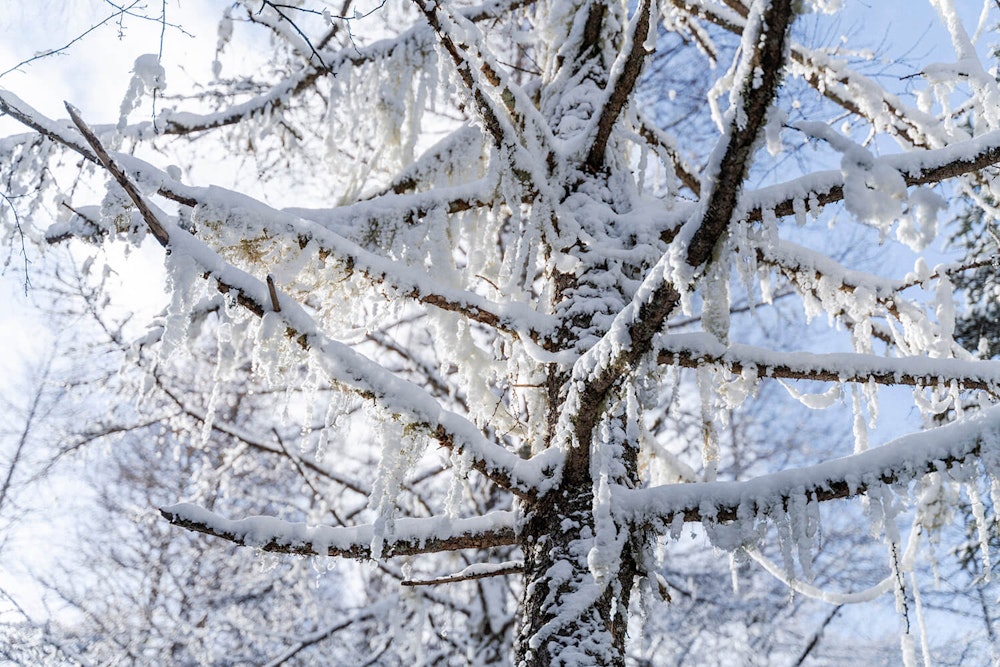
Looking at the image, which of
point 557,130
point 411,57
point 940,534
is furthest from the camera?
point 411,57

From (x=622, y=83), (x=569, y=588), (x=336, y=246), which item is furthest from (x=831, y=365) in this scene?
(x=336, y=246)

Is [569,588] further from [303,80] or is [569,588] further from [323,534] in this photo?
[303,80]

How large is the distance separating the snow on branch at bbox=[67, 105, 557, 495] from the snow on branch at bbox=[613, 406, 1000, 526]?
1.88 feet

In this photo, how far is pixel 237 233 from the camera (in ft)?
8.29

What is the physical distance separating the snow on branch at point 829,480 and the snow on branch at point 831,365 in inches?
21.3

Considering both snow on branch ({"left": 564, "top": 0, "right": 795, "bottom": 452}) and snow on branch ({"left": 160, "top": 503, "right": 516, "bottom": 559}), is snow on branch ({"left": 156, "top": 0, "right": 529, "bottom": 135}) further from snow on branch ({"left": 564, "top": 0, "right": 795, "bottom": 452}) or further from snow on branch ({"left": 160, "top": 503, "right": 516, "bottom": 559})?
snow on branch ({"left": 564, "top": 0, "right": 795, "bottom": 452})

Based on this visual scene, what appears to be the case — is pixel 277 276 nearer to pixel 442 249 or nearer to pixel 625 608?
pixel 442 249

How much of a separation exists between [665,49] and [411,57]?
182 inches

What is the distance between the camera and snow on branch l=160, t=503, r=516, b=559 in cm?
222

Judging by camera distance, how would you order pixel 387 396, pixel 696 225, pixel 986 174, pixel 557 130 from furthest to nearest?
pixel 557 130
pixel 986 174
pixel 387 396
pixel 696 225

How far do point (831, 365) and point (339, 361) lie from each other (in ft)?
5.83

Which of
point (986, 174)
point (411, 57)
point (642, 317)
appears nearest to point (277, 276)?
point (642, 317)

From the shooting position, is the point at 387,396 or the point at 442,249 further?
the point at 442,249

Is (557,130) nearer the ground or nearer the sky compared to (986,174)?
nearer the sky
